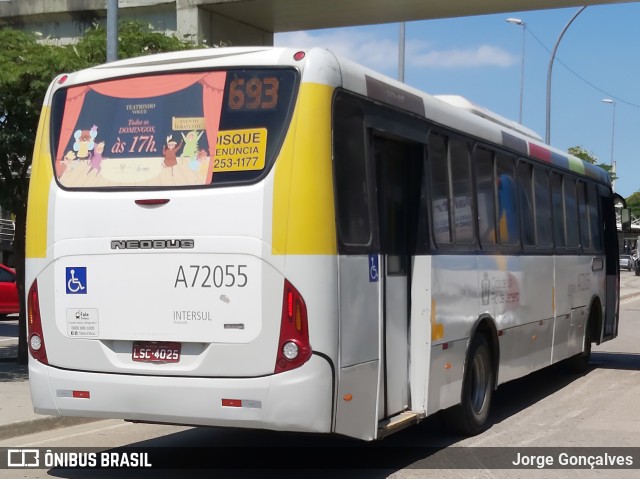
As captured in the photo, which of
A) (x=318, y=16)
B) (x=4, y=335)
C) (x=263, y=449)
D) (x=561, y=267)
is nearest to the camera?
(x=263, y=449)

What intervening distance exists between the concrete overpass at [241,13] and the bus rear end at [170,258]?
9594 mm

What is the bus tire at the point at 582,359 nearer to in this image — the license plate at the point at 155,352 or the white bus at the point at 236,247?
the white bus at the point at 236,247

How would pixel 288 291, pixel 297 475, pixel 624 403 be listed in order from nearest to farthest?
pixel 288 291 < pixel 297 475 < pixel 624 403

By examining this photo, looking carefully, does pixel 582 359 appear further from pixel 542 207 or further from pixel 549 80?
pixel 549 80

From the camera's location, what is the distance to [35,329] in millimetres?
7516

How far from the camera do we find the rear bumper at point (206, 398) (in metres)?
6.62

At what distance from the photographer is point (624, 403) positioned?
39.6ft

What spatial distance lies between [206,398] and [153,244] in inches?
45.7

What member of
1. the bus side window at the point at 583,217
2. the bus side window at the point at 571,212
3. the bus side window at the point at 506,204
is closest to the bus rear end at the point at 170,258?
the bus side window at the point at 506,204

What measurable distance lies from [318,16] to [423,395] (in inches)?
461

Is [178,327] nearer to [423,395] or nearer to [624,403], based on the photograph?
[423,395]

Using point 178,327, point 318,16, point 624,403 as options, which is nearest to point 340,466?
point 178,327

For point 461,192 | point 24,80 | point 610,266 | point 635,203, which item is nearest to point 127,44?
point 24,80

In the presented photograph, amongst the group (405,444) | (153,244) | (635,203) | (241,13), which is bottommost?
(405,444)
